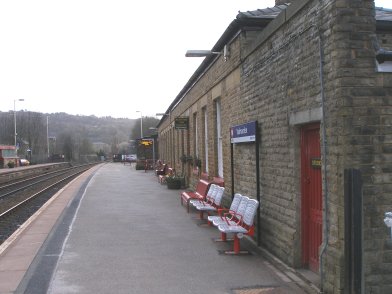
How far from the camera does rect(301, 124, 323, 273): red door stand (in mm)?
6250

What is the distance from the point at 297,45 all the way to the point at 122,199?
456 inches

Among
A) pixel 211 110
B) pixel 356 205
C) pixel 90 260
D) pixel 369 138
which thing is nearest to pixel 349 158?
pixel 369 138

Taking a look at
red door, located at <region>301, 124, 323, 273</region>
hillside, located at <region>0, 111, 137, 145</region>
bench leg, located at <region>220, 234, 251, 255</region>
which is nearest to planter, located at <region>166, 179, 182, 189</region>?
bench leg, located at <region>220, 234, 251, 255</region>

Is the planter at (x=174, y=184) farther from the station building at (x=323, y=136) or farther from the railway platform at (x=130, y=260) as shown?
the station building at (x=323, y=136)

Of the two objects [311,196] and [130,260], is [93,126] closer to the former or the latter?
[130,260]

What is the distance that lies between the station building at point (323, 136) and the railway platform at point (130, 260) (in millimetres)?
802

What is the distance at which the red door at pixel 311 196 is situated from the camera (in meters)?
6.25

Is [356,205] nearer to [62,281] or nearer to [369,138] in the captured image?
[369,138]

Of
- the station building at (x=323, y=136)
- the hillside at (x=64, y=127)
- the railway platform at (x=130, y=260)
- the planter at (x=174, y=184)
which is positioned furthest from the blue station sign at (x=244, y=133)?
the hillside at (x=64, y=127)

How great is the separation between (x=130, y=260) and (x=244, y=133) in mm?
3204

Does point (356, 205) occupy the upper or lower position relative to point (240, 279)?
upper

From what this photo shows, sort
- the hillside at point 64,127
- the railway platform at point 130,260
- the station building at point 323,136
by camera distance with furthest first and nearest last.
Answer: the hillside at point 64,127 → the railway platform at point 130,260 → the station building at point 323,136

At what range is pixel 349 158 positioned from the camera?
512cm

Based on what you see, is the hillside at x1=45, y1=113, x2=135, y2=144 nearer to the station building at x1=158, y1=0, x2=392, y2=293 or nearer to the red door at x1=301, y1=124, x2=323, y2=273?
the station building at x1=158, y1=0, x2=392, y2=293
